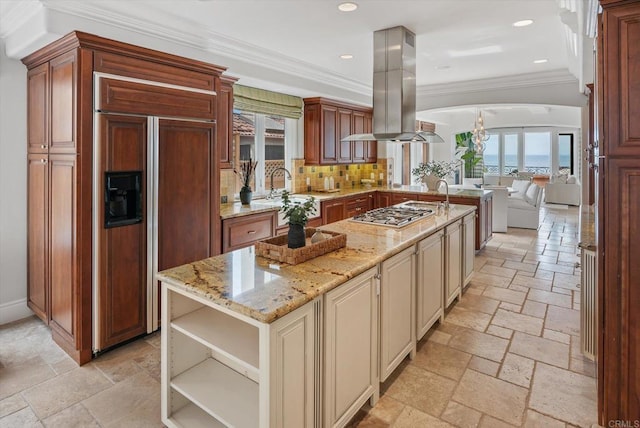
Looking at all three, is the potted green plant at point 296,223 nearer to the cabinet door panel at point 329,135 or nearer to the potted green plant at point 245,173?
the potted green plant at point 245,173

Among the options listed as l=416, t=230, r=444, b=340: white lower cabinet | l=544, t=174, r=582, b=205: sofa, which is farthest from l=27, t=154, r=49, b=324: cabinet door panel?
l=544, t=174, r=582, b=205: sofa

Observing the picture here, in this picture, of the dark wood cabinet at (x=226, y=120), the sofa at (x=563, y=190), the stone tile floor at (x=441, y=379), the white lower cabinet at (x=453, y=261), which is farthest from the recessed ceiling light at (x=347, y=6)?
the sofa at (x=563, y=190)

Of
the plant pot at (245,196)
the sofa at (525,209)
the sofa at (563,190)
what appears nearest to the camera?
the plant pot at (245,196)

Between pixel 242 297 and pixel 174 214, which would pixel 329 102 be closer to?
pixel 174 214

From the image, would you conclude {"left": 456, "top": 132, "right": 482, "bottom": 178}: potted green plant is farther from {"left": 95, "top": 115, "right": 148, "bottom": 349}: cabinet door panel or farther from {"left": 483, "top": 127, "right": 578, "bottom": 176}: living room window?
{"left": 95, "top": 115, "right": 148, "bottom": 349}: cabinet door panel

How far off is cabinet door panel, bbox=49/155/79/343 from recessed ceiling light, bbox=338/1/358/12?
2294 millimetres

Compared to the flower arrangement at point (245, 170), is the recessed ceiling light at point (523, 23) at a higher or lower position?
higher

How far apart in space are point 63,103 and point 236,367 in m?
2.25

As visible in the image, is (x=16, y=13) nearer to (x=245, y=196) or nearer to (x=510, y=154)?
(x=245, y=196)

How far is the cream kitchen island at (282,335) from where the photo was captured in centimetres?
156

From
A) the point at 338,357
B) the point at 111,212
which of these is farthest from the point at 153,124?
the point at 338,357

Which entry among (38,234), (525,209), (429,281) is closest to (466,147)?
(525,209)

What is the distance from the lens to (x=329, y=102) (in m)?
5.77

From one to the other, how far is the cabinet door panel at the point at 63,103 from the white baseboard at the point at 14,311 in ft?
4.98
